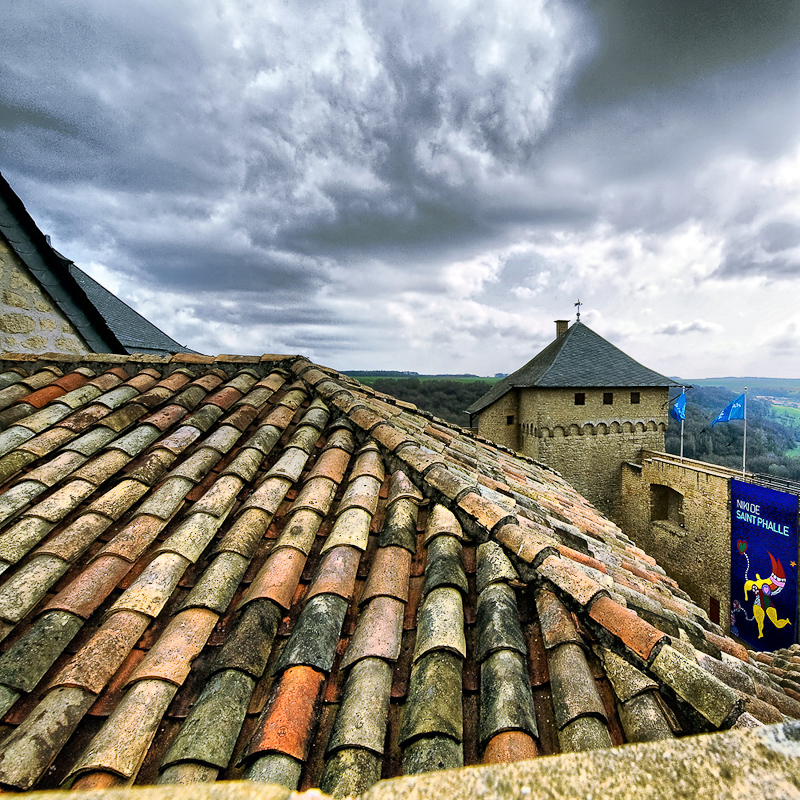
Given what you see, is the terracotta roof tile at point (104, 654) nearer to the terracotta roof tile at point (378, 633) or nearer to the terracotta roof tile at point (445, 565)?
the terracotta roof tile at point (378, 633)

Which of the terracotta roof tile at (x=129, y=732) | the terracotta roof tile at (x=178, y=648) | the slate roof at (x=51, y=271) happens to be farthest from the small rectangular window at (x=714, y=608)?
the slate roof at (x=51, y=271)

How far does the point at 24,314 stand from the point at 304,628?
5.62m

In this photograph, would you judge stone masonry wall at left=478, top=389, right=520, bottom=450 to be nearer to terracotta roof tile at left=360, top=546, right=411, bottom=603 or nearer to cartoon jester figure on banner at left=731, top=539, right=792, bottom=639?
cartoon jester figure on banner at left=731, top=539, right=792, bottom=639

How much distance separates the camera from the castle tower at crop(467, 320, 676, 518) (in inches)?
760

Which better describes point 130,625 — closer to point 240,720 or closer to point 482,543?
point 240,720

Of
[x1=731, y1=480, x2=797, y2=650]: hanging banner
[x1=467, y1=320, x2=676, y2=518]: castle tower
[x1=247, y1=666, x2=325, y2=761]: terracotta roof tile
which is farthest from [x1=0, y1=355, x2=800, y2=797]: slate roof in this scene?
[x1=467, y1=320, x2=676, y2=518]: castle tower

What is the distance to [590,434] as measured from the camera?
19.7 meters

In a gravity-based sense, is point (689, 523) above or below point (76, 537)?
below

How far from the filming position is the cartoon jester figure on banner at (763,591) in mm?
10547

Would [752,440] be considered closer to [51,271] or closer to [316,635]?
[316,635]

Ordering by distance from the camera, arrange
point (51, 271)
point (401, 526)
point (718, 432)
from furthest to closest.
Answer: point (718, 432) < point (51, 271) < point (401, 526)

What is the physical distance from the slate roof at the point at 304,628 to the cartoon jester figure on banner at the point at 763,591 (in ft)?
36.0

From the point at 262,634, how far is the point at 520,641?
43.5 inches

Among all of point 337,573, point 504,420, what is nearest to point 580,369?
point 504,420
